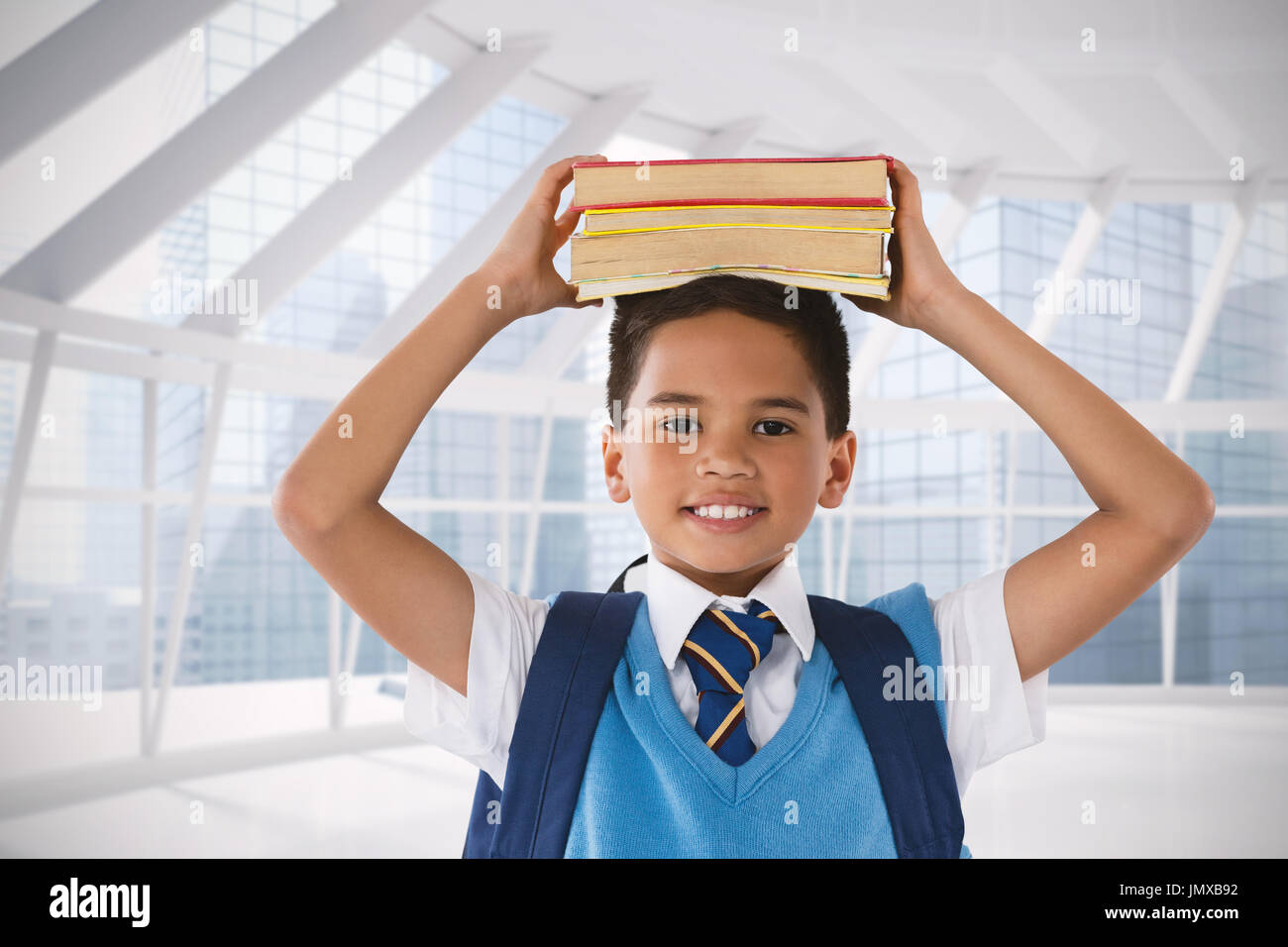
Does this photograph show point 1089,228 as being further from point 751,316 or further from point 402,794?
point 751,316

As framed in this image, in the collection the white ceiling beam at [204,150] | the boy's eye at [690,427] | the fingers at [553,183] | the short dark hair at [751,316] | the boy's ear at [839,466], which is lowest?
the boy's ear at [839,466]

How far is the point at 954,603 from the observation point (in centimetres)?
141

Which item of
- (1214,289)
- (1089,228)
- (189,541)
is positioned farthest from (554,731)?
(1214,289)

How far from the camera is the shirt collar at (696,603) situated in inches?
53.1

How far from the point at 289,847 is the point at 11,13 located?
393cm

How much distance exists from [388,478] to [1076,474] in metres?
0.92

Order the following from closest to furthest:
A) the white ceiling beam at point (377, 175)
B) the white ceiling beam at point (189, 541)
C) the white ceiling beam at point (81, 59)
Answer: the white ceiling beam at point (81, 59), the white ceiling beam at point (377, 175), the white ceiling beam at point (189, 541)

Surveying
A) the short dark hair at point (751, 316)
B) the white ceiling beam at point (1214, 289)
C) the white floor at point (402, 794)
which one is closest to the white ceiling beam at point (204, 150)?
the white floor at point (402, 794)

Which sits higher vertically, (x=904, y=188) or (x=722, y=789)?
(x=904, y=188)

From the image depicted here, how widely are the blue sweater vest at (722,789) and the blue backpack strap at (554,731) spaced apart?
0.03 meters

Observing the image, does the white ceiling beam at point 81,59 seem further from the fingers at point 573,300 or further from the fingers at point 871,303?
the fingers at point 871,303

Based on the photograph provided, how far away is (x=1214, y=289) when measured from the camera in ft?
30.9

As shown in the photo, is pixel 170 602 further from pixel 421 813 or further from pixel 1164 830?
Answer: pixel 1164 830

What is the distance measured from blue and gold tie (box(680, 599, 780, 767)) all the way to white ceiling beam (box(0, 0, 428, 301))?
4.62m
